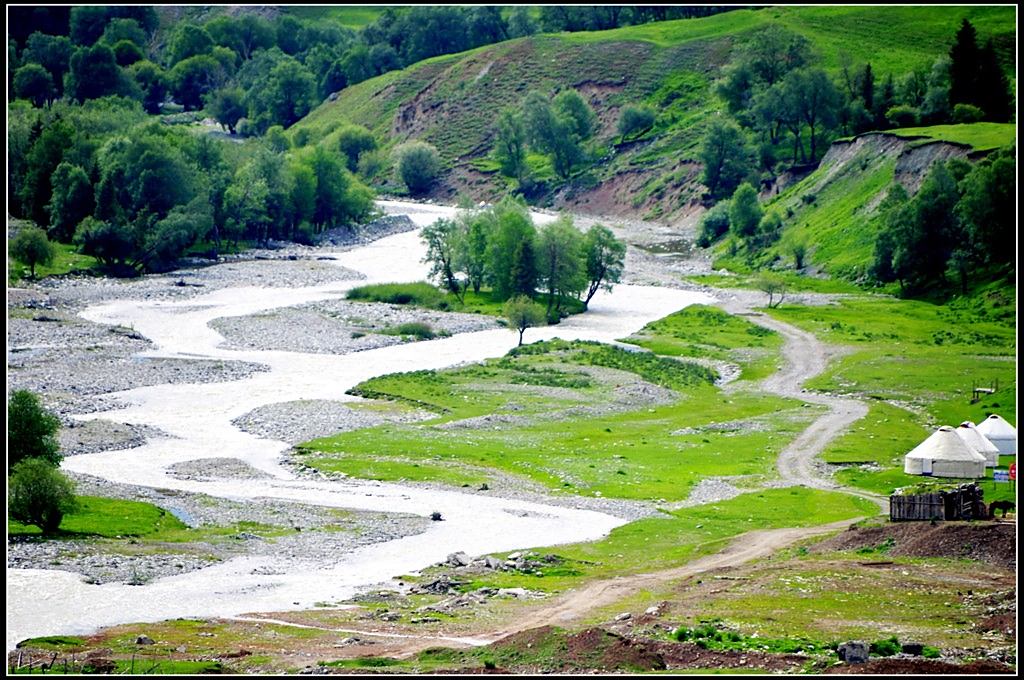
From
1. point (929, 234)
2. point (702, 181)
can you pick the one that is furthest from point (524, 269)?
point (702, 181)

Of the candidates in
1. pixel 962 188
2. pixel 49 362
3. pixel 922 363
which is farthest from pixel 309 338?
pixel 962 188

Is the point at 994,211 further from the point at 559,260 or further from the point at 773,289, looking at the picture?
the point at 559,260

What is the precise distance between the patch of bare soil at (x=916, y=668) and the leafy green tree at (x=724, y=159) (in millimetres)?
156499

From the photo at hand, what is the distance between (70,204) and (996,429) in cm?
10639

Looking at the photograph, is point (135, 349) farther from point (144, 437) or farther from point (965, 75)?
point (965, 75)

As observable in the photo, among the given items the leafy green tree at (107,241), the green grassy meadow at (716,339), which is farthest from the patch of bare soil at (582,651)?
the leafy green tree at (107,241)

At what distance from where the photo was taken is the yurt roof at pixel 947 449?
2776 inches

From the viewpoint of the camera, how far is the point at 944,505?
57.8m

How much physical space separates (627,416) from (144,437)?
92.8 ft

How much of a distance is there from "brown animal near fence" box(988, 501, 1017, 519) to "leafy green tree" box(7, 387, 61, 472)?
37.7 meters

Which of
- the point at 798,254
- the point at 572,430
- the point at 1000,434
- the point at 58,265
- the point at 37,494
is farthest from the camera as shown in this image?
the point at 798,254

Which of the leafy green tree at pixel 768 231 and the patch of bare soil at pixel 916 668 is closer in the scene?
the patch of bare soil at pixel 916 668

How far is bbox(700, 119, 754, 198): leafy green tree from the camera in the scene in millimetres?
192750

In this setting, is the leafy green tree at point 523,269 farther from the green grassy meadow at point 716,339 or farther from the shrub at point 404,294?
the green grassy meadow at point 716,339
